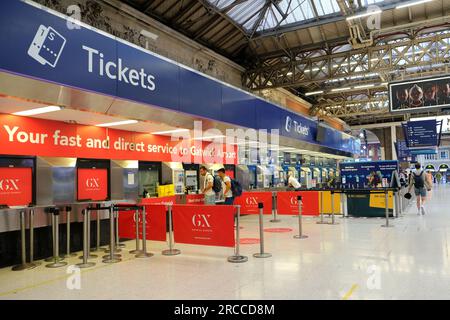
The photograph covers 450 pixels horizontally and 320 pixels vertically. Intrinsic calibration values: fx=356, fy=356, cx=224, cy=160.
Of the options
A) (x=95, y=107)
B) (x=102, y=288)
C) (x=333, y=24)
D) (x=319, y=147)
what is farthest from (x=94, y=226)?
(x=319, y=147)

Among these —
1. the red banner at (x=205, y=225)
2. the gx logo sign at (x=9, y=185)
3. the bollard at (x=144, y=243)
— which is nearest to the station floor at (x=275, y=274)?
the bollard at (x=144, y=243)

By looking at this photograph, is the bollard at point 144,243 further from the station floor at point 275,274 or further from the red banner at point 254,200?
the red banner at point 254,200

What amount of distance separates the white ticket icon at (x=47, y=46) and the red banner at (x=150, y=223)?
2.99 meters

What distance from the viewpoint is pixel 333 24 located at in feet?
42.5

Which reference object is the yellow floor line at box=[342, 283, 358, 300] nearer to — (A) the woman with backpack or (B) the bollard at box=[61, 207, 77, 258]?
(B) the bollard at box=[61, 207, 77, 258]

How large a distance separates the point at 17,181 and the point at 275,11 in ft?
33.7

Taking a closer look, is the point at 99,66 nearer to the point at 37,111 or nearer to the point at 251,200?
the point at 37,111

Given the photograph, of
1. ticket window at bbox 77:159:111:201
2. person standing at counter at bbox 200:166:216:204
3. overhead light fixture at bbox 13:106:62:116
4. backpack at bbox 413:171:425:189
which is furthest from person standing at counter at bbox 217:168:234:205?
backpack at bbox 413:171:425:189

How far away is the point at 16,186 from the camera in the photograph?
20.1 feet

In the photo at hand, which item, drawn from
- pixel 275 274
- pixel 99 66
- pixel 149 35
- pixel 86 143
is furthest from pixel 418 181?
pixel 99 66

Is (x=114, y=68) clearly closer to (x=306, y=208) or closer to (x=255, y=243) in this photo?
(x=255, y=243)

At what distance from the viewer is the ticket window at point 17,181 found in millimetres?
5909

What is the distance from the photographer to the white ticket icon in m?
4.59

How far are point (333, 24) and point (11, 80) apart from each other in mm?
11479
